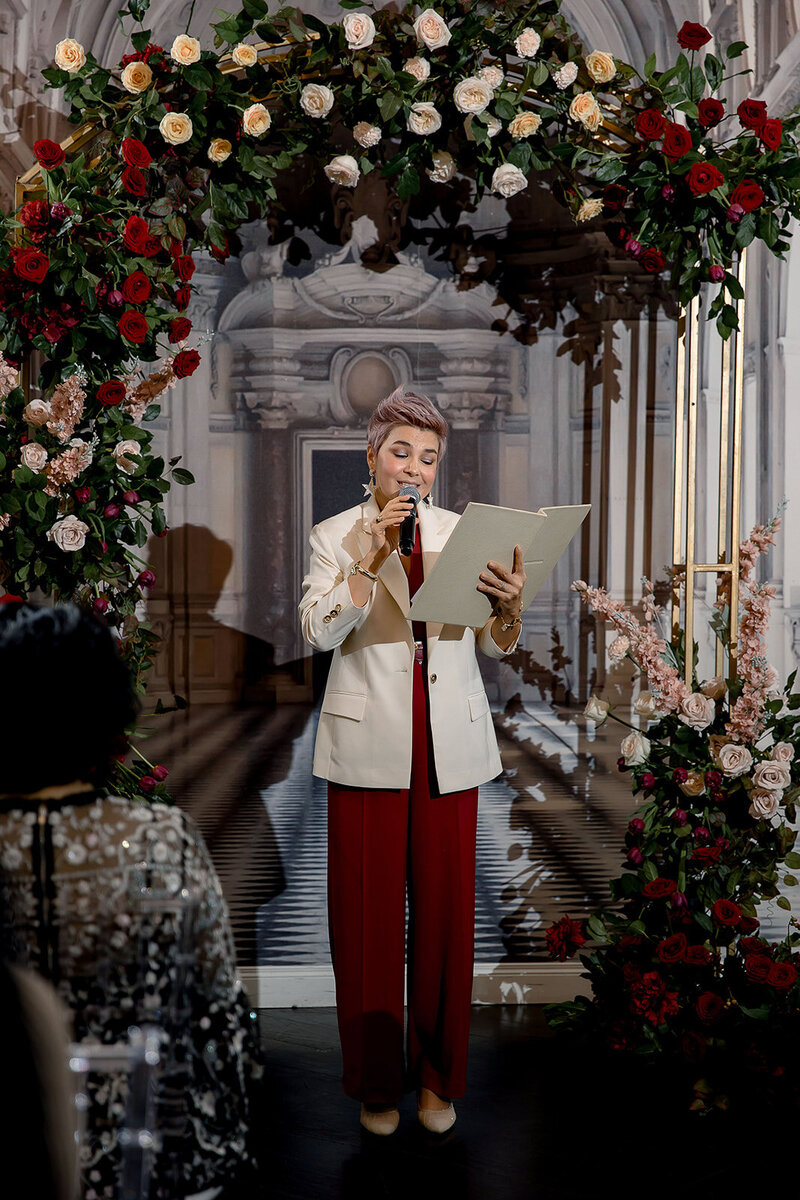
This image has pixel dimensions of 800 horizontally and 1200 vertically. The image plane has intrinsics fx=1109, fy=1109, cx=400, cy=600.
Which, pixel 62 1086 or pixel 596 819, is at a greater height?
pixel 62 1086

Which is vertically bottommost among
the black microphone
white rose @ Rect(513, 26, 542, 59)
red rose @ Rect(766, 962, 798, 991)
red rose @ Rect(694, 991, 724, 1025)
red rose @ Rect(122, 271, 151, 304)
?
red rose @ Rect(694, 991, 724, 1025)

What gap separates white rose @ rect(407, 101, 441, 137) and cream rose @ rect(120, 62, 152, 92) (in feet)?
2.44

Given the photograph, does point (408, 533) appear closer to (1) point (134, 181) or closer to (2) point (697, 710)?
(2) point (697, 710)

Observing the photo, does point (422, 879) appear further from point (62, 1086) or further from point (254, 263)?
point (254, 263)

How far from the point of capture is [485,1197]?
2572mm

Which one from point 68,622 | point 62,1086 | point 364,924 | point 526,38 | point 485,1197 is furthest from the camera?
point 526,38

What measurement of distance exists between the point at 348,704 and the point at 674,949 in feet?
3.96

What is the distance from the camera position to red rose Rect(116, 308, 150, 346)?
3.11 metres

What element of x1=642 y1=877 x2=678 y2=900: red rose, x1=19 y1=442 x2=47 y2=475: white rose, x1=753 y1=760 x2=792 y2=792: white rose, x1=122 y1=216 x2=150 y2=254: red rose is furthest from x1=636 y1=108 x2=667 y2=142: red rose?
x1=642 y1=877 x2=678 y2=900: red rose

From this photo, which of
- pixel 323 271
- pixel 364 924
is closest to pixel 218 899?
pixel 364 924

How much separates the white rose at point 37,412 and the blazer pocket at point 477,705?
1.43m

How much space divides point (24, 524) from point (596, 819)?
2.21 m

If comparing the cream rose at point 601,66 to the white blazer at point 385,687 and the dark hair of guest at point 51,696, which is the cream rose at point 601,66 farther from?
the dark hair of guest at point 51,696

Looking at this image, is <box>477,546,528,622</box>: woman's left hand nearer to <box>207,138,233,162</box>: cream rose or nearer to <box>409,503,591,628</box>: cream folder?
<box>409,503,591,628</box>: cream folder
